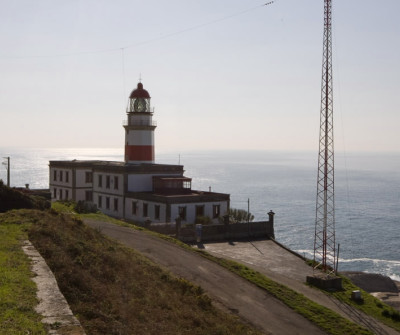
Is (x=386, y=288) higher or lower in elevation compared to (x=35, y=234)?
lower

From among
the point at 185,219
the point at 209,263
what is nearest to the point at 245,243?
the point at 185,219

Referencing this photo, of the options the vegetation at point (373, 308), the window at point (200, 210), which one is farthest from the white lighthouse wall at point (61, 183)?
the vegetation at point (373, 308)

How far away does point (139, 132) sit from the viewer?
5350cm

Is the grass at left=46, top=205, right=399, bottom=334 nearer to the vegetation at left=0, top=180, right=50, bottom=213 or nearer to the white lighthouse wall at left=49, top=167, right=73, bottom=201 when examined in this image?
the vegetation at left=0, top=180, right=50, bottom=213

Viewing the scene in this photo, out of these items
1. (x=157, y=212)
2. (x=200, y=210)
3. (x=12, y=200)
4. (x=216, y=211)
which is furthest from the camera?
(x=216, y=211)

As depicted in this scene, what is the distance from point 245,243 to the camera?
36250mm

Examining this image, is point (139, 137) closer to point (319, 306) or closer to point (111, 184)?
point (111, 184)

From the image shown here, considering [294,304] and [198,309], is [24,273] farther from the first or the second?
[294,304]

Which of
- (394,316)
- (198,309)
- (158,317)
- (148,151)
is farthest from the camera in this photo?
Result: (148,151)

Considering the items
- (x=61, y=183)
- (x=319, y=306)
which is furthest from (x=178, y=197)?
(x=319, y=306)

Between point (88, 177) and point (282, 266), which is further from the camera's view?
point (88, 177)

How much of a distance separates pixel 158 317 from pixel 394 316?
16947 mm

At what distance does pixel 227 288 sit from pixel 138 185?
28.0 metres

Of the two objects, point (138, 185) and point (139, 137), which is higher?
point (139, 137)
